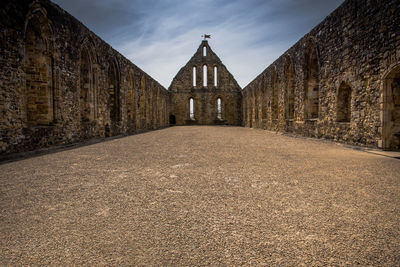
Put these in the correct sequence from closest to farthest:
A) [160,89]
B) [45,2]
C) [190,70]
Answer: [45,2] → [160,89] → [190,70]

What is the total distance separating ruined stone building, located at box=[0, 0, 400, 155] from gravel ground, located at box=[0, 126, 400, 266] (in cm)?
308

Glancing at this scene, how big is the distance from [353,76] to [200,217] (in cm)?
748

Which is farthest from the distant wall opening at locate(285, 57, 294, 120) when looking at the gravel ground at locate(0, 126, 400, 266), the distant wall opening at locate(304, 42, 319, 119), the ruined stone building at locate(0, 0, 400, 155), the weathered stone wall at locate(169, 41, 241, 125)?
the weathered stone wall at locate(169, 41, 241, 125)

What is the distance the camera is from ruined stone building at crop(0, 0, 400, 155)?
5.62m

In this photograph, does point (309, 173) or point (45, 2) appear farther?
point (45, 2)

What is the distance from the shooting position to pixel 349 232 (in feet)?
5.90

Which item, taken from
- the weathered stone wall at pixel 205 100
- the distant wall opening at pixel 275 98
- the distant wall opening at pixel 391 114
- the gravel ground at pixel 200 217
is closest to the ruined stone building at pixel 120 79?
the distant wall opening at pixel 391 114

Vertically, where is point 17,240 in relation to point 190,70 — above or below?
below

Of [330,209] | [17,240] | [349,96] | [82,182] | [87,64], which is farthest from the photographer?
[87,64]

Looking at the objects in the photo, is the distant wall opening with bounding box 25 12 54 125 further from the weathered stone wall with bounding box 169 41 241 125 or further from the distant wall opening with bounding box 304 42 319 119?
the weathered stone wall with bounding box 169 41 241 125

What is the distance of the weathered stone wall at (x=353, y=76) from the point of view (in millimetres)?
5828

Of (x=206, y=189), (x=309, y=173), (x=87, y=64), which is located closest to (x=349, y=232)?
(x=206, y=189)

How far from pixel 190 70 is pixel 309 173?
95.9 ft

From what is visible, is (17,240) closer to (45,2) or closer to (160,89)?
(45,2)
